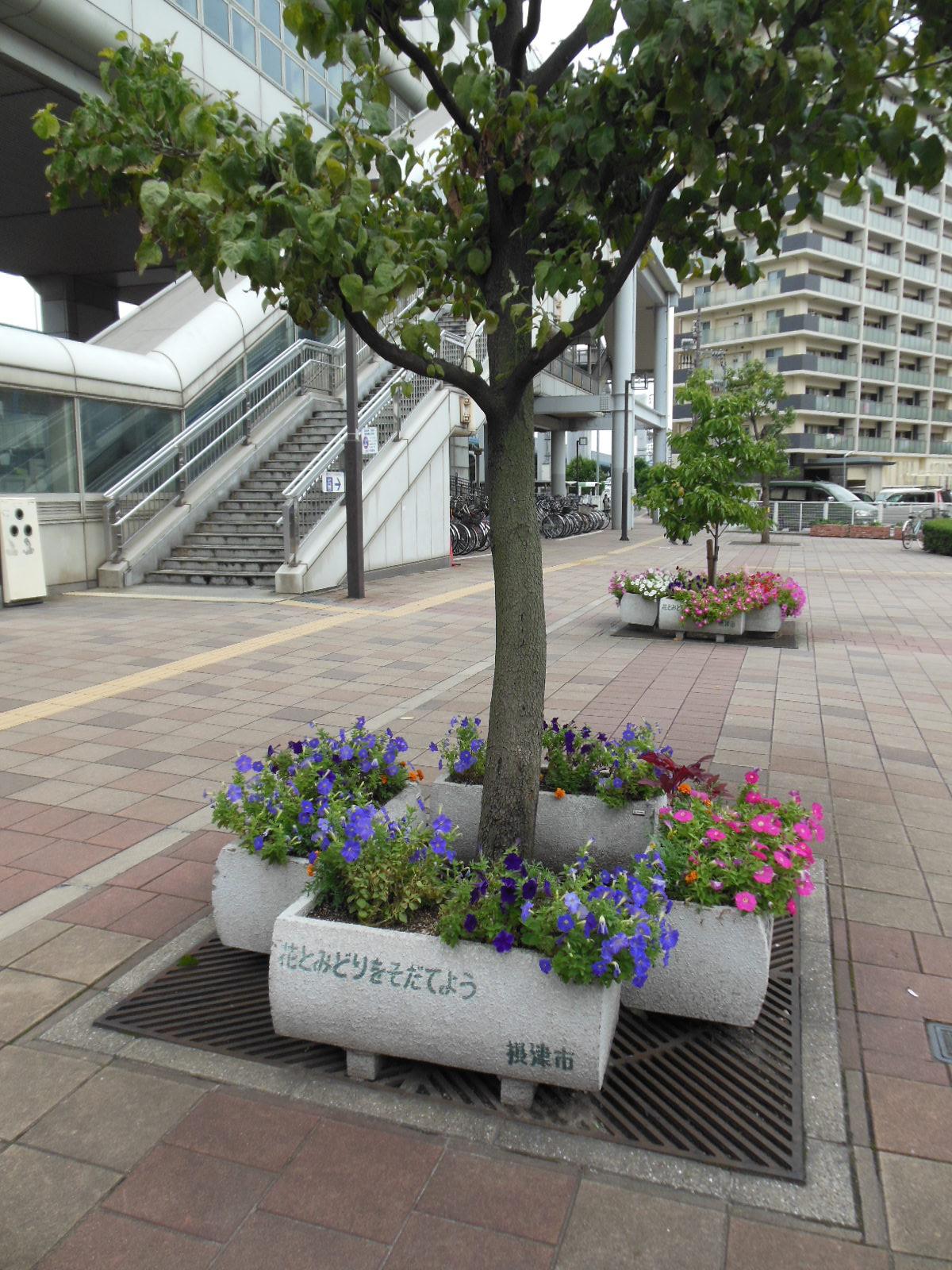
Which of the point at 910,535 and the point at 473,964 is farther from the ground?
the point at 910,535

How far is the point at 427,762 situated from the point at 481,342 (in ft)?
56.3

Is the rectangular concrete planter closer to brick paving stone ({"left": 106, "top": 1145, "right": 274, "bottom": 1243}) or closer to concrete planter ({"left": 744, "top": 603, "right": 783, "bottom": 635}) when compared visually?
brick paving stone ({"left": 106, "top": 1145, "right": 274, "bottom": 1243})

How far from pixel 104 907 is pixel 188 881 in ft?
1.20

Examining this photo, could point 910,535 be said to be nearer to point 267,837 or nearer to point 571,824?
point 571,824

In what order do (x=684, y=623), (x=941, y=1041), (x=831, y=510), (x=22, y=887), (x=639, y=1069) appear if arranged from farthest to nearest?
(x=831, y=510) < (x=684, y=623) < (x=22, y=887) < (x=941, y=1041) < (x=639, y=1069)

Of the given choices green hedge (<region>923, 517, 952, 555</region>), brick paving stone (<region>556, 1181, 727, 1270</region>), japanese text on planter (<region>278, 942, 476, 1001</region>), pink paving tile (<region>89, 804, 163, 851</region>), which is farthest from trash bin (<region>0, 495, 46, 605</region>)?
Answer: green hedge (<region>923, 517, 952, 555</region>)

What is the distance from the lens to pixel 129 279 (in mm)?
25641

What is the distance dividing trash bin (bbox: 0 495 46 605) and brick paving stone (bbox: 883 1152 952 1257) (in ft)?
39.4

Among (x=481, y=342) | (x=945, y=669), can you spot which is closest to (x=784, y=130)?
(x=945, y=669)

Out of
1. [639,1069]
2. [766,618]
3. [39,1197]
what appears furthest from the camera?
[766,618]

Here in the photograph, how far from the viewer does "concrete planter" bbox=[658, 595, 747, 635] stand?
1030 cm

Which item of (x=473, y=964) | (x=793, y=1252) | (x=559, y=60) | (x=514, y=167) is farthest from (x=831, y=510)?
(x=793, y=1252)

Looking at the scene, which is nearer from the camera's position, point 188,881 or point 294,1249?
point 294,1249

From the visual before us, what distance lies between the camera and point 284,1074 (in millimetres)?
2795
